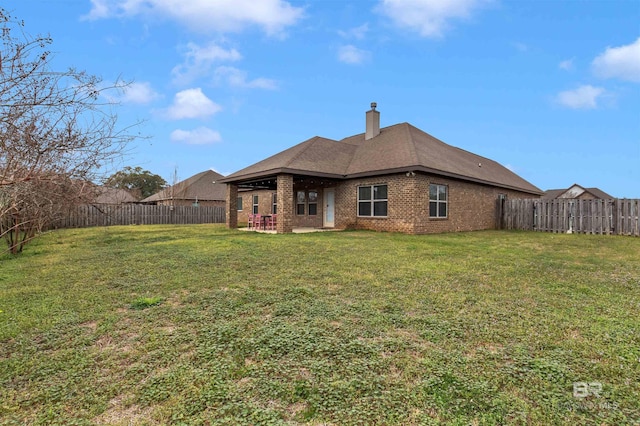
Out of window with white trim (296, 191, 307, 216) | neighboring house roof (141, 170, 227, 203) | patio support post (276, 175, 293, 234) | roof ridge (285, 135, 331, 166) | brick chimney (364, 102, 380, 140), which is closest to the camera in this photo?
patio support post (276, 175, 293, 234)

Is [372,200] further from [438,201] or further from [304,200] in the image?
[304,200]

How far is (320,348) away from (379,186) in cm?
1184

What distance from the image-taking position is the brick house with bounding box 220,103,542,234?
13266 millimetres

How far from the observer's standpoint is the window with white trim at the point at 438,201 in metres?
13.8

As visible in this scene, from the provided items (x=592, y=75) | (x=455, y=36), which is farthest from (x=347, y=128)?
(x=592, y=75)

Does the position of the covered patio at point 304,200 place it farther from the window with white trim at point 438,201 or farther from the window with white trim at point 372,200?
the window with white trim at point 438,201

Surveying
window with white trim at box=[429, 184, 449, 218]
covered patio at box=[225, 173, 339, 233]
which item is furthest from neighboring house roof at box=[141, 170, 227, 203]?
window with white trim at box=[429, 184, 449, 218]

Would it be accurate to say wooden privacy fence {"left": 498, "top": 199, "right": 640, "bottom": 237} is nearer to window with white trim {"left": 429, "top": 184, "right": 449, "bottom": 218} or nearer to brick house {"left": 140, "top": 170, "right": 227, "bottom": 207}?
window with white trim {"left": 429, "top": 184, "right": 449, "bottom": 218}

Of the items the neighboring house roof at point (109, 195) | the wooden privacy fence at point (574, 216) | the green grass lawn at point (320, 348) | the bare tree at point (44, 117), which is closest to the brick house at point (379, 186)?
the wooden privacy fence at point (574, 216)

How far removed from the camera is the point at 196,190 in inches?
1347

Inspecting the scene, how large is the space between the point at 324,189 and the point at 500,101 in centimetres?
975

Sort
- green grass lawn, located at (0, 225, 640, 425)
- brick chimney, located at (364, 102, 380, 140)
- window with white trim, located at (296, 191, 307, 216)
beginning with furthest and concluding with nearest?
1. brick chimney, located at (364, 102, 380, 140)
2. window with white trim, located at (296, 191, 307, 216)
3. green grass lawn, located at (0, 225, 640, 425)

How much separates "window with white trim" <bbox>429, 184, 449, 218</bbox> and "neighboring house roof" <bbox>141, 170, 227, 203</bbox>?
22.9m

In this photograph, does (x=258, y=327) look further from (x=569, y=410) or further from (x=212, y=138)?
(x=212, y=138)
